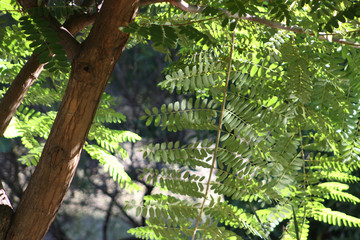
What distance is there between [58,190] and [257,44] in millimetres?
343

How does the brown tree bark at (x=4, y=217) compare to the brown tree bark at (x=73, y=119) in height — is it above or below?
below

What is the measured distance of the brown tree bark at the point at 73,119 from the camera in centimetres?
45

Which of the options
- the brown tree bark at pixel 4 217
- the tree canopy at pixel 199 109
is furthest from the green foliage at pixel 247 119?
the brown tree bark at pixel 4 217

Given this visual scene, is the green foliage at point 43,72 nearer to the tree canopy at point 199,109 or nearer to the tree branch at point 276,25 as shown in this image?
the tree canopy at point 199,109

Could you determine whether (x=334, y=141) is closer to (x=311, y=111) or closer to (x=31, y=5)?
(x=311, y=111)

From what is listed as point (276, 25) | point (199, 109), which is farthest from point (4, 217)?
point (276, 25)

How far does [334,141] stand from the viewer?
0.59m

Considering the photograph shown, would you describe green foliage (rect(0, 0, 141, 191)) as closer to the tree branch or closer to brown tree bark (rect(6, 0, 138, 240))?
brown tree bark (rect(6, 0, 138, 240))

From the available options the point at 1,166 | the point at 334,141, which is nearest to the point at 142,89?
the point at 1,166

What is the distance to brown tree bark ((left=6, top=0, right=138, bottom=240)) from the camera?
45 centimetres

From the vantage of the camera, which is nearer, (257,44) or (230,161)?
(230,161)

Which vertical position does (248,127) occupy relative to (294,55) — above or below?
below

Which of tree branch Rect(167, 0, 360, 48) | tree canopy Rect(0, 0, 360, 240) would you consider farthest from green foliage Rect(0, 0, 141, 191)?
tree branch Rect(167, 0, 360, 48)

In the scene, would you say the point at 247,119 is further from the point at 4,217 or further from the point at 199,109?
the point at 4,217
